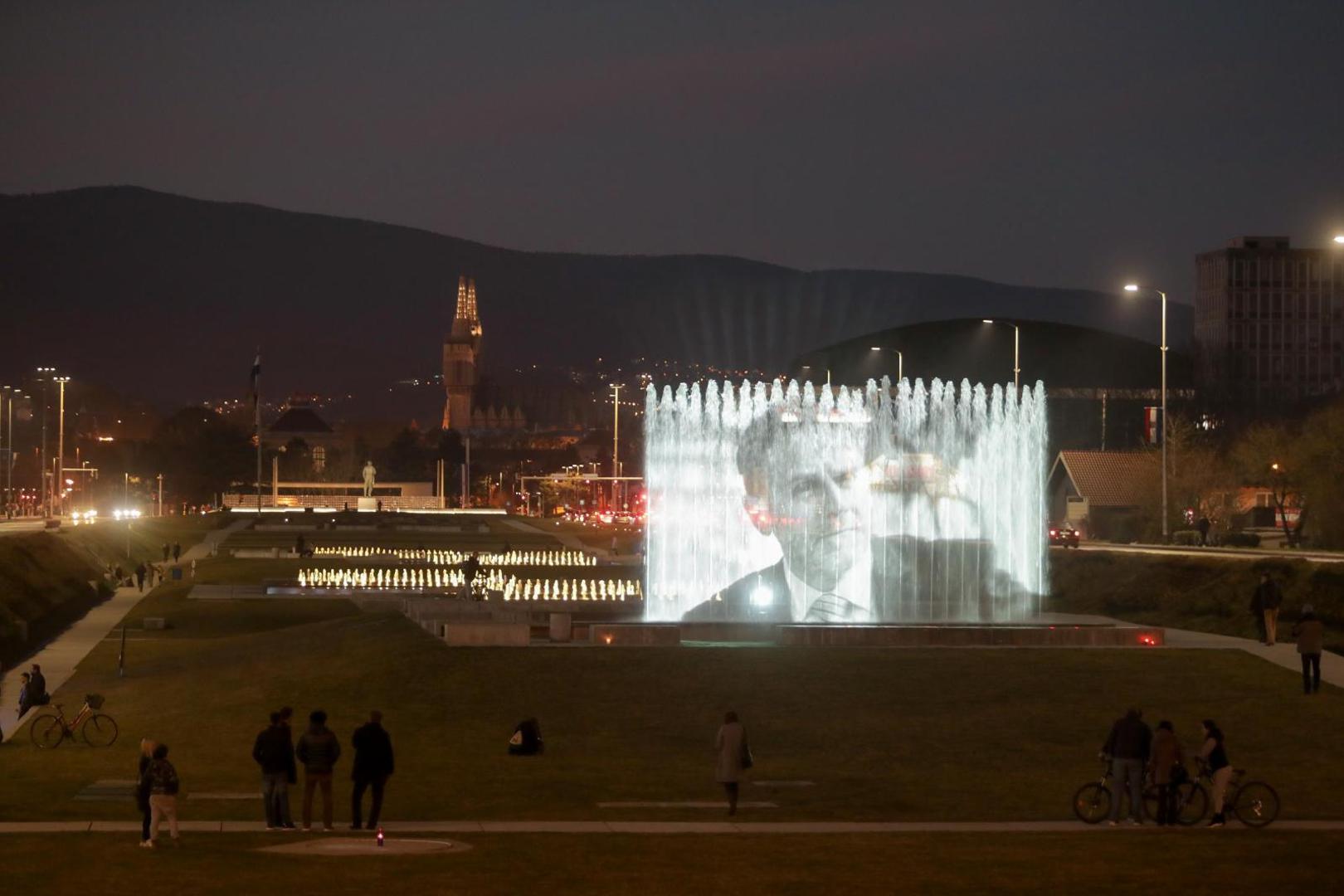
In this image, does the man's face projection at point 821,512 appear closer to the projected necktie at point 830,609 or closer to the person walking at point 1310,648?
the projected necktie at point 830,609

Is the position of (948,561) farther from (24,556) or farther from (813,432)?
(24,556)

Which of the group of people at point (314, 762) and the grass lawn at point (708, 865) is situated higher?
the group of people at point (314, 762)

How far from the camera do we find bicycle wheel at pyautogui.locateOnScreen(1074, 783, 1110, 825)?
23.6 metres

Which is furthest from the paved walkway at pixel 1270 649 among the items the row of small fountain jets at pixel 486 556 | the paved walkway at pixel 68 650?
the row of small fountain jets at pixel 486 556

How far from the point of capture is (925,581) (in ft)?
152

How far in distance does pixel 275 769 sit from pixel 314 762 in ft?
1.45

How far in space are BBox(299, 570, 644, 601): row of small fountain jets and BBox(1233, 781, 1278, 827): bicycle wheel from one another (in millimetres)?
35507

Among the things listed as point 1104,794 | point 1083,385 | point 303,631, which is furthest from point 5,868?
point 1083,385

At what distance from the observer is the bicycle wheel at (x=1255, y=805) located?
77.2ft

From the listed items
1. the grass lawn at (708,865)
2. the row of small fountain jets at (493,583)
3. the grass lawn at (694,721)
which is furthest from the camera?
the row of small fountain jets at (493,583)

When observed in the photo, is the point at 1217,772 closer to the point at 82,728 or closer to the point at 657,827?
the point at 657,827

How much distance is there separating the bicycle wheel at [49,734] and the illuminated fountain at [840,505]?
17259mm

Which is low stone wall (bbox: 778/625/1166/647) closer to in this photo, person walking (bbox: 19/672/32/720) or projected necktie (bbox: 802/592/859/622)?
projected necktie (bbox: 802/592/859/622)

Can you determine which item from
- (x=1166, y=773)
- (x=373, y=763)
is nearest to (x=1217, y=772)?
(x=1166, y=773)
